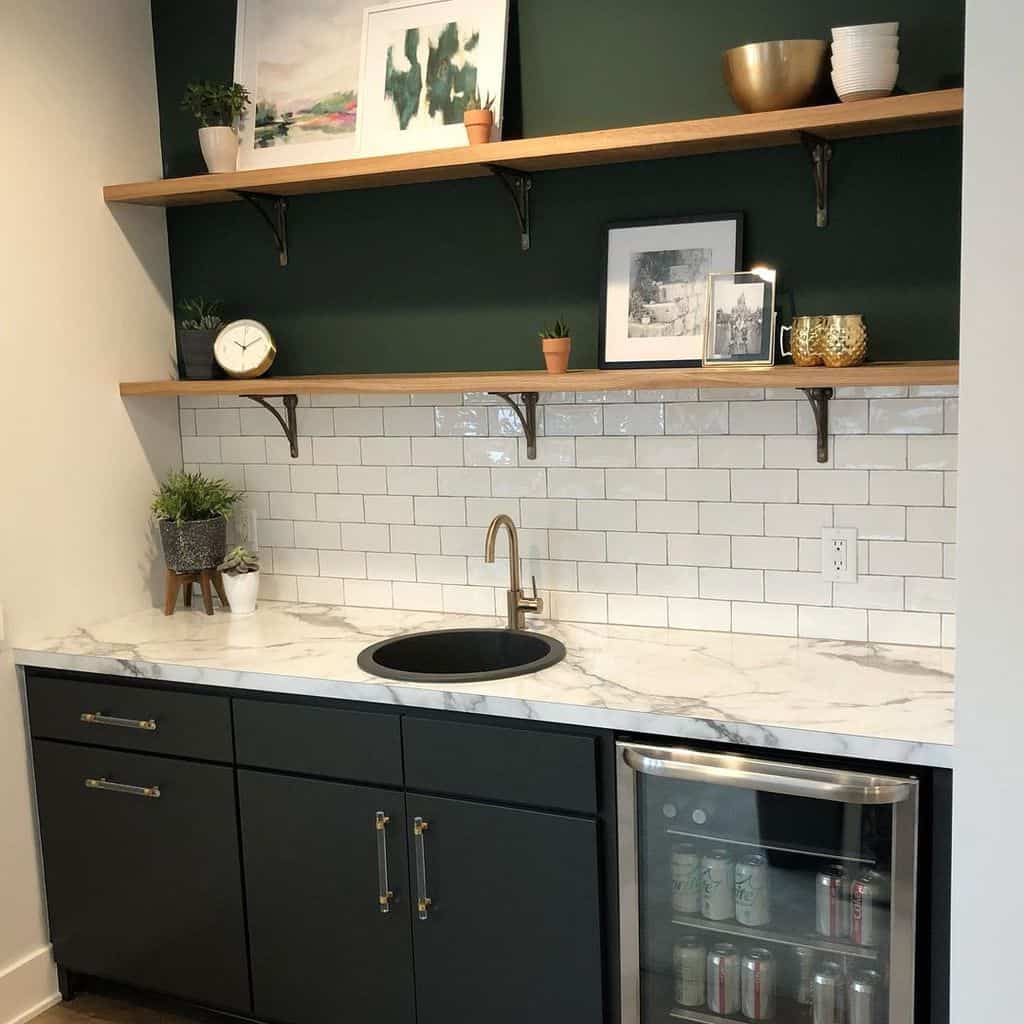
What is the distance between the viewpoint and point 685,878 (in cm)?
240

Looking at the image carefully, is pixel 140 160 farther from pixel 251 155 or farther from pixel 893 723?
pixel 893 723

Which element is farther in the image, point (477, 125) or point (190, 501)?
point (190, 501)

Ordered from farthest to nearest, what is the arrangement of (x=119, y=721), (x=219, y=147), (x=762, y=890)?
1. (x=219, y=147)
2. (x=119, y=721)
3. (x=762, y=890)

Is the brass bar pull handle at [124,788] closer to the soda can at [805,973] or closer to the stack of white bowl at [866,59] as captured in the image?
the soda can at [805,973]

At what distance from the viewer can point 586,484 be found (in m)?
3.01

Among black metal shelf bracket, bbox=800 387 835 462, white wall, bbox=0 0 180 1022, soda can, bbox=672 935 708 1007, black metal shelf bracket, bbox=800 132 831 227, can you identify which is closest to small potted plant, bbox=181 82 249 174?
white wall, bbox=0 0 180 1022

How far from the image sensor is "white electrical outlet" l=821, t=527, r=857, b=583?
2.74m

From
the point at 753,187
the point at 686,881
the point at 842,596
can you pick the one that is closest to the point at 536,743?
the point at 686,881

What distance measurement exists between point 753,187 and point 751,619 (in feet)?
3.22

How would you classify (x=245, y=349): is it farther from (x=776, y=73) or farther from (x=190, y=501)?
(x=776, y=73)

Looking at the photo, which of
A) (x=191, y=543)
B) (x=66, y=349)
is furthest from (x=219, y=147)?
(x=191, y=543)

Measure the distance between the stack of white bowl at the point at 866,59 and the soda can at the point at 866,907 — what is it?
150 cm

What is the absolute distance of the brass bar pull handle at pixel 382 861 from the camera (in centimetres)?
261

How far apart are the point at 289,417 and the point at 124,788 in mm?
1050
